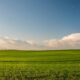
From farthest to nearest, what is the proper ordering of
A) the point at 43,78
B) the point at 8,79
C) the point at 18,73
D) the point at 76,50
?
the point at 76,50 → the point at 18,73 → the point at 43,78 → the point at 8,79

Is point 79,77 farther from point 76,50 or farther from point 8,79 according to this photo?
point 76,50

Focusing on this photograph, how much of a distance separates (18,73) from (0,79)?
204cm

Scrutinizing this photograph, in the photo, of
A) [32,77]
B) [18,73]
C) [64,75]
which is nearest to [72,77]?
[64,75]

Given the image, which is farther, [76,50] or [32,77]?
[76,50]

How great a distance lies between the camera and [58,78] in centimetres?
1515

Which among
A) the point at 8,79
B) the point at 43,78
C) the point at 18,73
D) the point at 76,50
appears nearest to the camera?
the point at 8,79

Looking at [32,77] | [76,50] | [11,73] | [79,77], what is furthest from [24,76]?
[76,50]

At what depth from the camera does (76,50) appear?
1954 inches

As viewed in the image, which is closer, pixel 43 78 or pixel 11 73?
pixel 43 78

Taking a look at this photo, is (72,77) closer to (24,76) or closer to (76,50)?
(24,76)

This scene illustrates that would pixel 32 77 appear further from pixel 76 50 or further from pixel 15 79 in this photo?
pixel 76 50

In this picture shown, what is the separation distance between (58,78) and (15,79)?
6.52 feet

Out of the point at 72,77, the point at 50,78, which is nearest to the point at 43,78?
the point at 50,78

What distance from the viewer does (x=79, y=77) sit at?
16.0m
